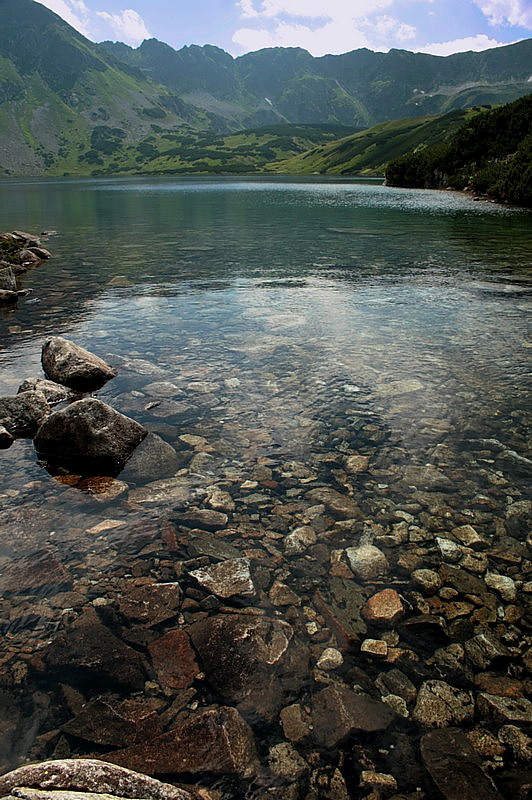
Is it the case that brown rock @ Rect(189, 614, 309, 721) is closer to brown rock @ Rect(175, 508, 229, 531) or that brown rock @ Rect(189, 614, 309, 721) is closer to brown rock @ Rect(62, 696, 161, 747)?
brown rock @ Rect(62, 696, 161, 747)

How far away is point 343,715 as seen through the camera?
16.0 ft

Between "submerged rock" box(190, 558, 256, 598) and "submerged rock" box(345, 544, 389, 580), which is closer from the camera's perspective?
"submerged rock" box(190, 558, 256, 598)

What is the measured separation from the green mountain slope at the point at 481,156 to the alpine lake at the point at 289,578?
94107 mm

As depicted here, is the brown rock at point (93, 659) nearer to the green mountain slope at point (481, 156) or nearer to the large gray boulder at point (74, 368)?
the large gray boulder at point (74, 368)

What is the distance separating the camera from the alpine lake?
4578 millimetres

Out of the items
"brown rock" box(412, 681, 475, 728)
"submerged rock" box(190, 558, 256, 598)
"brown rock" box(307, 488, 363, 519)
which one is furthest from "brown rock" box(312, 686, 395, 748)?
"brown rock" box(307, 488, 363, 519)

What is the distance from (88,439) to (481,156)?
138410 mm

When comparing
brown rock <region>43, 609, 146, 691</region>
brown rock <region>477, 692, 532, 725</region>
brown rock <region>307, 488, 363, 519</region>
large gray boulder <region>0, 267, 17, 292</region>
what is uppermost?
large gray boulder <region>0, 267, 17, 292</region>

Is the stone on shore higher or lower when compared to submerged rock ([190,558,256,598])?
higher

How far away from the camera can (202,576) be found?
6.77 metres

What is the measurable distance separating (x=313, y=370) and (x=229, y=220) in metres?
57.0

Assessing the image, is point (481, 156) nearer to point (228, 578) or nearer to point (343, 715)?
point (228, 578)

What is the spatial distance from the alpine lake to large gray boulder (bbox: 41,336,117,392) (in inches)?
21.0

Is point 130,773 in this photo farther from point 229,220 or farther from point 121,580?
point 229,220
